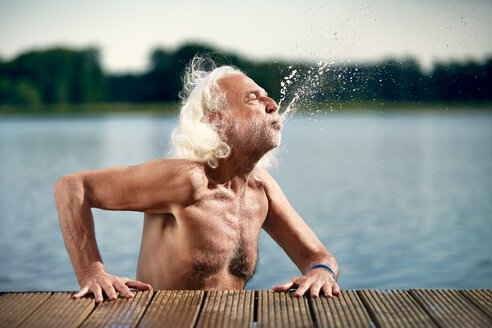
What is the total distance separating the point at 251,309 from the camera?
2.68 m

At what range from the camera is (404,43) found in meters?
8.34

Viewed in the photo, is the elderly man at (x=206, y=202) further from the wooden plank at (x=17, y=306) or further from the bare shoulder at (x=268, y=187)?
the wooden plank at (x=17, y=306)

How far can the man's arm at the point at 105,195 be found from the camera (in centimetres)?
312

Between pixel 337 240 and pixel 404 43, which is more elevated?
pixel 404 43

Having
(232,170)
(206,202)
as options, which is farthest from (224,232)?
(232,170)

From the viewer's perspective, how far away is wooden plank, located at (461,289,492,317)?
8.78 feet

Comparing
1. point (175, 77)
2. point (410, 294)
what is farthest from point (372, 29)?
point (175, 77)

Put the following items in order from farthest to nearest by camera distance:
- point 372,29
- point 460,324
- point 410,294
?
point 372,29 → point 410,294 → point 460,324

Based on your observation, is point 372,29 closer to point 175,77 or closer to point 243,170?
point 243,170

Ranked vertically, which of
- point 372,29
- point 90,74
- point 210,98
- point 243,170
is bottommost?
point 90,74

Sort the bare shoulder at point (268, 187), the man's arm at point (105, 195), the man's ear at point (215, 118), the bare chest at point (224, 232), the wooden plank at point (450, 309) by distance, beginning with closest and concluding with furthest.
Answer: the wooden plank at point (450, 309), the man's arm at point (105, 195), the bare chest at point (224, 232), the man's ear at point (215, 118), the bare shoulder at point (268, 187)

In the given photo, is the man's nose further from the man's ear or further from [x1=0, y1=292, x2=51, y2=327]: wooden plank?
[x1=0, y1=292, x2=51, y2=327]: wooden plank

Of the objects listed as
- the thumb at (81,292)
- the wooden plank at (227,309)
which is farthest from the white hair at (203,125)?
the thumb at (81,292)

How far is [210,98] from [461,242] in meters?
7.70
